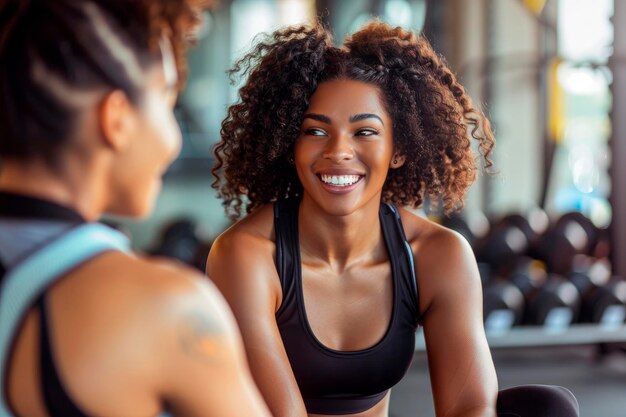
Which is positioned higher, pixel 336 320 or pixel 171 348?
pixel 171 348

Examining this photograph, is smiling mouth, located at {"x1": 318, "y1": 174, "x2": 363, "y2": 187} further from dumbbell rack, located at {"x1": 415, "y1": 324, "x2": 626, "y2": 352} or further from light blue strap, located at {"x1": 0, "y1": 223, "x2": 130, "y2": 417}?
dumbbell rack, located at {"x1": 415, "y1": 324, "x2": 626, "y2": 352}

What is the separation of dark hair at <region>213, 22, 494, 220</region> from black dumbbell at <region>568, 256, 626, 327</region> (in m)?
2.07

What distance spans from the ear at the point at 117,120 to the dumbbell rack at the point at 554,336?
2.73 m

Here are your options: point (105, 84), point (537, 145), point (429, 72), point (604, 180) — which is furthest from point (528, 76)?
point (105, 84)

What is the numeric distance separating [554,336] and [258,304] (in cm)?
228

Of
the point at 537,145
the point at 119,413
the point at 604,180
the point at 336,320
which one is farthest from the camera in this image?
the point at 537,145

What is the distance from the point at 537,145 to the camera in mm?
5859

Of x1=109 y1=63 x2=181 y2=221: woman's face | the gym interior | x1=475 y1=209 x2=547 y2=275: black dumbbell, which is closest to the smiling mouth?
the gym interior

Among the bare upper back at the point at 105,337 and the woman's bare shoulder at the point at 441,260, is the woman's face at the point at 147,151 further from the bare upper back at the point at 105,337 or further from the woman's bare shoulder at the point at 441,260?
the woman's bare shoulder at the point at 441,260

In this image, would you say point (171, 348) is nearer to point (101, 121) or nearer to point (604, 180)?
point (101, 121)

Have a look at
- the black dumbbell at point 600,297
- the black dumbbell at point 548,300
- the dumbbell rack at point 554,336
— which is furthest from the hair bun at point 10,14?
the black dumbbell at point 600,297

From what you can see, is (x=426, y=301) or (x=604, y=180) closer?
(x=426, y=301)

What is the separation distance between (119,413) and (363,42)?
1073 mm

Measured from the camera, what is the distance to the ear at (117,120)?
0.75m
